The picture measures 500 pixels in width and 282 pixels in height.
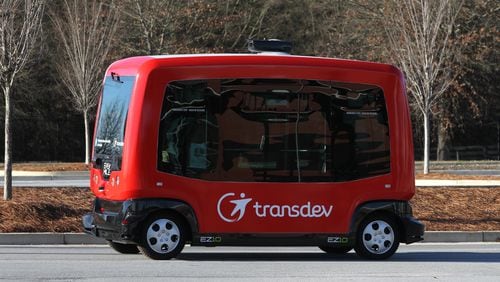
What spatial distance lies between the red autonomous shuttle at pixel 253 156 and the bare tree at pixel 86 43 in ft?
65.8

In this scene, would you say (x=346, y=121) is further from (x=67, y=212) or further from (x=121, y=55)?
(x=121, y=55)

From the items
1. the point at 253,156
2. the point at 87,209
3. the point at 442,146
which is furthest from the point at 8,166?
the point at 442,146

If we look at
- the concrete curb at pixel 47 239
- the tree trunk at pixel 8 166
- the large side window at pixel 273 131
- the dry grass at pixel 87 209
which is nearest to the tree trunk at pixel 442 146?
the dry grass at pixel 87 209

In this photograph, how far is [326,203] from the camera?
42.0 feet

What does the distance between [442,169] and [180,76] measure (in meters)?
23.4

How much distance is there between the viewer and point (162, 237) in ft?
40.7

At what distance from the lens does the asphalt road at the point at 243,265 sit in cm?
1085

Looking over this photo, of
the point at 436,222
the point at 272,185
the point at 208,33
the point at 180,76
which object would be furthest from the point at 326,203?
the point at 208,33

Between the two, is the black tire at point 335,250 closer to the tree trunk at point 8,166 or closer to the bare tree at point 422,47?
the tree trunk at point 8,166

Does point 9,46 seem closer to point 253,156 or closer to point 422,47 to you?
point 253,156

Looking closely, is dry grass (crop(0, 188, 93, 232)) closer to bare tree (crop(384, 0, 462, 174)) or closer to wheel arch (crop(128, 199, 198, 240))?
wheel arch (crop(128, 199, 198, 240))

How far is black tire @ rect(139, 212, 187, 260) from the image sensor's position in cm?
1235

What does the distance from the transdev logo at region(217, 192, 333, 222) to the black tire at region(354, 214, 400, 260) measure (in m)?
0.61

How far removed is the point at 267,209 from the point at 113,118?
2414 millimetres
